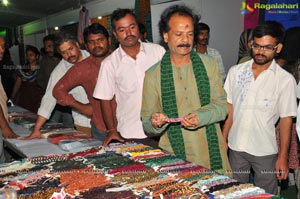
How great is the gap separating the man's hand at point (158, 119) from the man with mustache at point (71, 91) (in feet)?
3.39

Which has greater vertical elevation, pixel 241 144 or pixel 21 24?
pixel 21 24

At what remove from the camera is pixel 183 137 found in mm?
2020

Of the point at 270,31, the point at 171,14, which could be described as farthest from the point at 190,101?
the point at 270,31

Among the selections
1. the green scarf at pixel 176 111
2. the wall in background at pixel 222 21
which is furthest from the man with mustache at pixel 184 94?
the wall in background at pixel 222 21

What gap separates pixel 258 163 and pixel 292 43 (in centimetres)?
158

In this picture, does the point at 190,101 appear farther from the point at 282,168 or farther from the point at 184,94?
the point at 282,168

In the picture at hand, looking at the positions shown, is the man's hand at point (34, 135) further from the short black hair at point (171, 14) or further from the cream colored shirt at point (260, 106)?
the cream colored shirt at point (260, 106)

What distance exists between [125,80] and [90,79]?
1.51 feet

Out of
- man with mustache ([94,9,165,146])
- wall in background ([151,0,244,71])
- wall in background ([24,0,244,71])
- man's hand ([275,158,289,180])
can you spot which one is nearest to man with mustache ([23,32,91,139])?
man with mustache ([94,9,165,146])

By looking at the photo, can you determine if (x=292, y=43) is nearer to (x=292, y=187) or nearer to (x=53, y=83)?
(x=292, y=187)

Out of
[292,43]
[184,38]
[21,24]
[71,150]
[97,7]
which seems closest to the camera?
[184,38]

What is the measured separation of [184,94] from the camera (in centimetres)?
200

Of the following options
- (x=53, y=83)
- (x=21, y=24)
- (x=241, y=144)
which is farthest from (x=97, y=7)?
(x=21, y=24)

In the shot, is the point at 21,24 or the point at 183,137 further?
the point at 21,24
